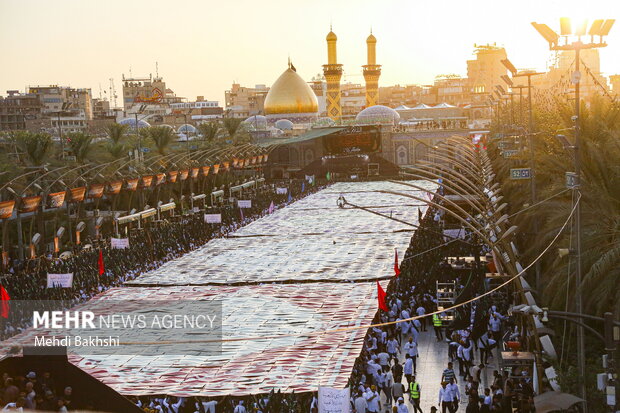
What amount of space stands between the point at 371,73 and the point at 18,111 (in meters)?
44.8

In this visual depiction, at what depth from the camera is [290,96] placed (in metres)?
102

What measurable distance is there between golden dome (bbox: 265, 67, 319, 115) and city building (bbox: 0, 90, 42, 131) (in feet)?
85.6

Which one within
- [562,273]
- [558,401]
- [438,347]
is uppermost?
[562,273]

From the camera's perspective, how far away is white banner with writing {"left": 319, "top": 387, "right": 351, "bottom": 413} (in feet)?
47.9

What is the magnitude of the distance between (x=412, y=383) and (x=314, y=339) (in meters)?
3.45

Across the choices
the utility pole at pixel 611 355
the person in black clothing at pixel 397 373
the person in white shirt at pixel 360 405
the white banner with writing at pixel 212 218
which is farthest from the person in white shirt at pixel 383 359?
the white banner with writing at pixel 212 218

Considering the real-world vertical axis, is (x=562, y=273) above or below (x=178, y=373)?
above

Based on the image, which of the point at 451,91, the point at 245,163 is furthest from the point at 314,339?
the point at 451,91

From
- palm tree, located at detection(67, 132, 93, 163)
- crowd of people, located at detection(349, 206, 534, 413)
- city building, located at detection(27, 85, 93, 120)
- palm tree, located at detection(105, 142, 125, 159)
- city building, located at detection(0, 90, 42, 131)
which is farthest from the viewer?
city building, located at detection(27, 85, 93, 120)

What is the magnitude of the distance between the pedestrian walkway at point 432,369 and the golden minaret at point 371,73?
312ft

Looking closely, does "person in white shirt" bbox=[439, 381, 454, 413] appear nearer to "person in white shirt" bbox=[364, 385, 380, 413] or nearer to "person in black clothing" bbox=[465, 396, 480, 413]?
"person in black clothing" bbox=[465, 396, 480, 413]

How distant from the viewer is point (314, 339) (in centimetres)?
2023

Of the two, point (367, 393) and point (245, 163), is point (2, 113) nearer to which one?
point (245, 163)
